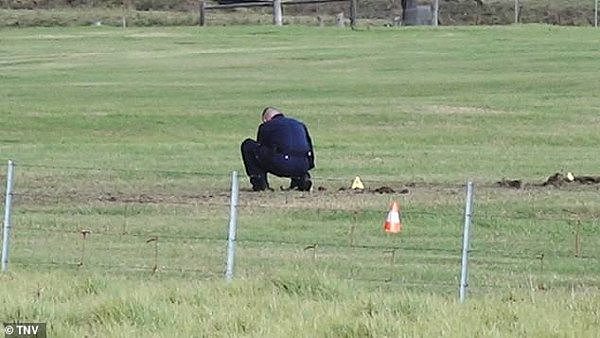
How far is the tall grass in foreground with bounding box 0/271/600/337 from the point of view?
10.6 metres

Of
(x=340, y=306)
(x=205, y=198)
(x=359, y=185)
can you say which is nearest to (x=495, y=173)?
(x=359, y=185)

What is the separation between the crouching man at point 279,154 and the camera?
20.2 meters

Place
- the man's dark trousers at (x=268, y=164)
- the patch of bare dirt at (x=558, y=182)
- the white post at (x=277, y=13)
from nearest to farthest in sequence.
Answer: the man's dark trousers at (x=268, y=164), the patch of bare dirt at (x=558, y=182), the white post at (x=277, y=13)

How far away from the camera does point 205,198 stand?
1994 centimetres

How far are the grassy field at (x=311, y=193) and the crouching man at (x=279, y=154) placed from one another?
0.36 metres

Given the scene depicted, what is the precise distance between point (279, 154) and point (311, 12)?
6095 centimetres

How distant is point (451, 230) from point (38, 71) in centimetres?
2687

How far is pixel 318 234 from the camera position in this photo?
1712cm

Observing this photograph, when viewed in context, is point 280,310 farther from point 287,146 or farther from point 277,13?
point 277,13

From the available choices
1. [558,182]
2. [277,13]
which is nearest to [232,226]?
[558,182]

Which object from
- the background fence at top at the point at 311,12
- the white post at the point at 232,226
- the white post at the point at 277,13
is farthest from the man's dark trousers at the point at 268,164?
the background fence at top at the point at 311,12

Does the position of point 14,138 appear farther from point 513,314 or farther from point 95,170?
point 513,314

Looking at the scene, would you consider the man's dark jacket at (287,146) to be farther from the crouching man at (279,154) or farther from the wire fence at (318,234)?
the wire fence at (318,234)

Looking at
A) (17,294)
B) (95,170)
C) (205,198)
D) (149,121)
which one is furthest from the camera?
(149,121)
